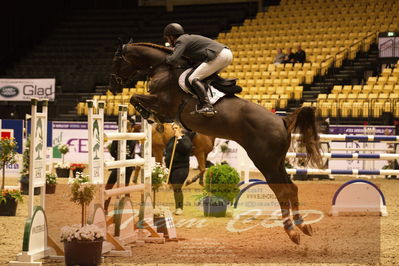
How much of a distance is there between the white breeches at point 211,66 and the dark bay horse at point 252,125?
0.26m

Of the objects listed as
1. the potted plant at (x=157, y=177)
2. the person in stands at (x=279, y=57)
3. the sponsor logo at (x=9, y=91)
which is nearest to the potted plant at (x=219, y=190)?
the potted plant at (x=157, y=177)

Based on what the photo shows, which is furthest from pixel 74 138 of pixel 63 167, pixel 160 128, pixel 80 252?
pixel 80 252

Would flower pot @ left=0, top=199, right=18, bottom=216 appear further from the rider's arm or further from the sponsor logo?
the sponsor logo

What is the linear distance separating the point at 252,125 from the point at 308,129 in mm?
681

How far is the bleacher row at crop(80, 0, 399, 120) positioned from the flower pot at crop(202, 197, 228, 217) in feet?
27.7

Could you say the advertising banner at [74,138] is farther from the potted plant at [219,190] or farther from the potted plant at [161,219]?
the potted plant at [161,219]

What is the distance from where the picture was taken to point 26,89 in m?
20.0

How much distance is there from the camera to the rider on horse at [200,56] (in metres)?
6.70

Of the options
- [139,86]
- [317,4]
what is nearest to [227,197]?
[139,86]

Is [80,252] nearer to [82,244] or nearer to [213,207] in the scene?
[82,244]

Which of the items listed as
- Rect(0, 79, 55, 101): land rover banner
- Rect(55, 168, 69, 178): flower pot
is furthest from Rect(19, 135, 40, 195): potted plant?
Rect(0, 79, 55, 101): land rover banner

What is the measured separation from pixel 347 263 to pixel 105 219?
91.3 inches

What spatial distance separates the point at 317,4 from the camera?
2491 cm

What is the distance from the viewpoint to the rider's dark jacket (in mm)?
6789
